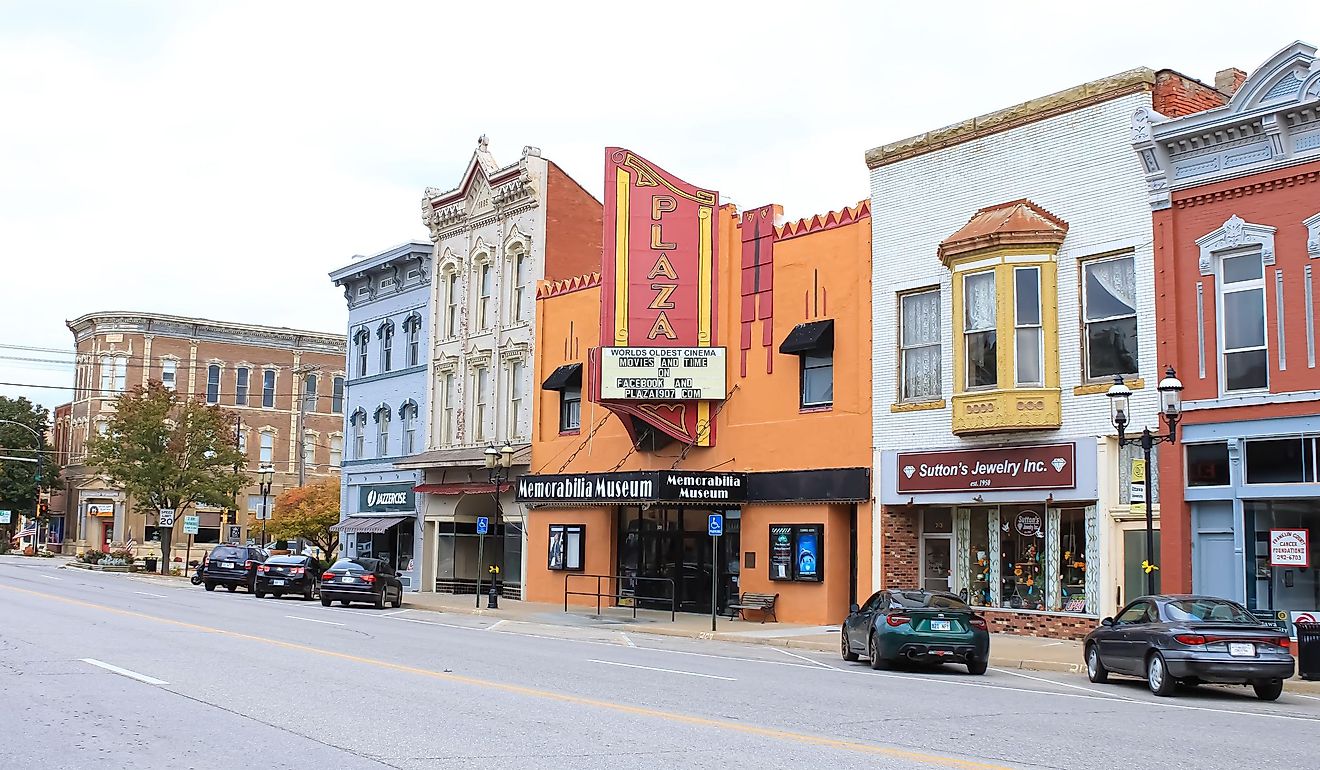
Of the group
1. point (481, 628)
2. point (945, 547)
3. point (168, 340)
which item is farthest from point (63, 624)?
point (168, 340)

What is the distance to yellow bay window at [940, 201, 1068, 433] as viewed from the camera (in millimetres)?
25625

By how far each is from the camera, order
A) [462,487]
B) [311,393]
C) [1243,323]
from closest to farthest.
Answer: [1243,323] < [462,487] < [311,393]

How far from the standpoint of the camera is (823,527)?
98.9 feet

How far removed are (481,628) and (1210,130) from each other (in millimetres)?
17370

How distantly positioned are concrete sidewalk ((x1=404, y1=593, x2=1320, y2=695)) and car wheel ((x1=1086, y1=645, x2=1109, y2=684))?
169cm

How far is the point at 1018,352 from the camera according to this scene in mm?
25938

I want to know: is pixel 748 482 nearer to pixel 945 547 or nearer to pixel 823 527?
pixel 823 527

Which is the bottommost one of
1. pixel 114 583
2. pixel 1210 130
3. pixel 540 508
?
pixel 114 583

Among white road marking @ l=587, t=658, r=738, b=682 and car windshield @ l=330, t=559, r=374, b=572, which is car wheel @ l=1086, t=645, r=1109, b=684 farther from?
car windshield @ l=330, t=559, r=374, b=572

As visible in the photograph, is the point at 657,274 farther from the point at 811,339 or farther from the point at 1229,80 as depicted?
the point at 1229,80

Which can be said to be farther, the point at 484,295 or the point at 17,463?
the point at 17,463

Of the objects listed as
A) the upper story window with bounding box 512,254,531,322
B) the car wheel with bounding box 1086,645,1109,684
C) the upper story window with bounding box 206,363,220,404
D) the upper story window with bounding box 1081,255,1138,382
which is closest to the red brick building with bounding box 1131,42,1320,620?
the upper story window with bounding box 1081,255,1138,382

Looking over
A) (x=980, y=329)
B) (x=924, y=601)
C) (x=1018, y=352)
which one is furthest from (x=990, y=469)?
(x=924, y=601)

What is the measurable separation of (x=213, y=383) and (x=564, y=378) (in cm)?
4953
